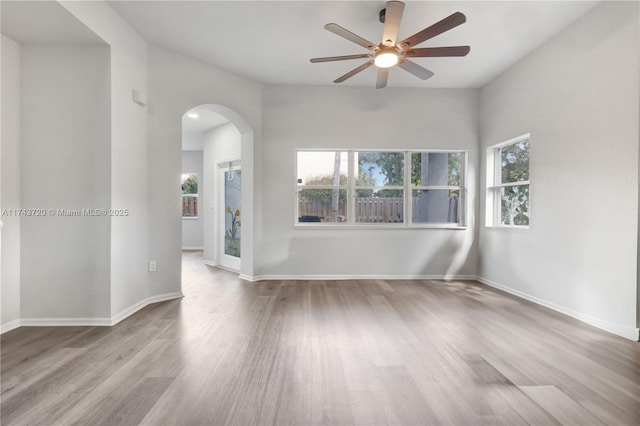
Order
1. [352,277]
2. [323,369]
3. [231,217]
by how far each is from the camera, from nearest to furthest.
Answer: [323,369] → [352,277] → [231,217]

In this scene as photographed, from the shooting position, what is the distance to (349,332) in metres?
2.55

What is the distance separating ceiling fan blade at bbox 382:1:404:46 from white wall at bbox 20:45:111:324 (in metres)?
2.55

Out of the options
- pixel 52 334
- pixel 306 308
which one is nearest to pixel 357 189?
pixel 306 308

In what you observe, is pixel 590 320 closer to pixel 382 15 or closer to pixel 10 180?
pixel 382 15

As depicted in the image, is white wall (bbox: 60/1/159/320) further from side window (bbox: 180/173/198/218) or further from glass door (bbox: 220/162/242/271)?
side window (bbox: 180/173/198/218)

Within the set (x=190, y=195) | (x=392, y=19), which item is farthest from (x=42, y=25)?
(x=190, y=195)

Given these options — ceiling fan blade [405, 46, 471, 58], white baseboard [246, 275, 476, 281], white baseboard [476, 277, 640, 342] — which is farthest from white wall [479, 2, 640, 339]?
ceiling fan blade [405, 46, 471, 58]

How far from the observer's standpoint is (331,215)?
183 inches

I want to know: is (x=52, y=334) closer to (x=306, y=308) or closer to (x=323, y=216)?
(x=306, y=308)

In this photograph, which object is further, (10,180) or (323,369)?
(10,180)

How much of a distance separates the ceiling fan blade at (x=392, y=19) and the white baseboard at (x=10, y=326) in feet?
13.5

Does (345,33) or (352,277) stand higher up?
(345,33)

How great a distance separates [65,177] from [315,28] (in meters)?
2.83

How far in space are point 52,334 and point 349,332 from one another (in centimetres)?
255
